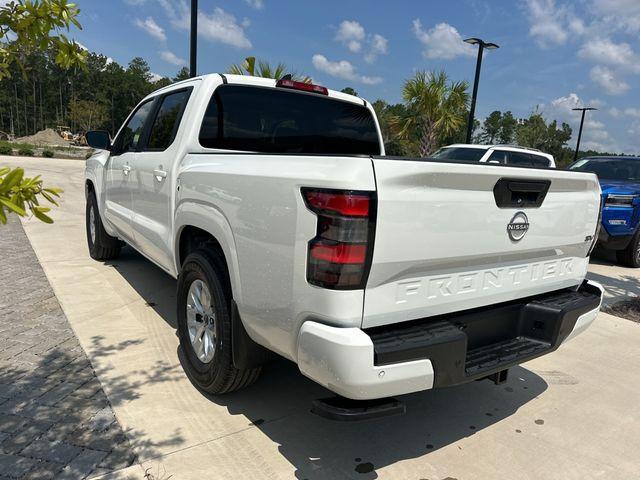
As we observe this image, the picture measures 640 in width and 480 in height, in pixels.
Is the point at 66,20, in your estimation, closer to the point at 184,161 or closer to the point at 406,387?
the point at 184,161

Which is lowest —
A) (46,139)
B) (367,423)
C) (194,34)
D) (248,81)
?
(367,423)

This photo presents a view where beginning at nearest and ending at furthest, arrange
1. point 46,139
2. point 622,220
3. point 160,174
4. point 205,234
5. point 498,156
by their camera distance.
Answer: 1. point 205,234
2. point 160,174
3. point 622,220
4. point 498,156
5. point 46,139

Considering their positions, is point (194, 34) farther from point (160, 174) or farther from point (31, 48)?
point (31, 48)

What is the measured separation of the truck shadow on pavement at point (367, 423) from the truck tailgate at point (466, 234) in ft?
2.87

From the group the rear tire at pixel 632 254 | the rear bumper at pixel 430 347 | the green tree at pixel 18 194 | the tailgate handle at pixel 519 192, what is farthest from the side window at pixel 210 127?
the rear tire at pixel 632 254

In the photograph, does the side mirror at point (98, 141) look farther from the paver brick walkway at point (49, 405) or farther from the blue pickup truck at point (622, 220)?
the blue pickup truck at point (622, 220)

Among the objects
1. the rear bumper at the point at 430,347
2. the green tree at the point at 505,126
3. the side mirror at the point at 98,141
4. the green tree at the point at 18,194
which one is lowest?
the rear bumper at the point at 430,347

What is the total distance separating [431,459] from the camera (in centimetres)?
255

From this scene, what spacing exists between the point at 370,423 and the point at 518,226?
1.42 metres

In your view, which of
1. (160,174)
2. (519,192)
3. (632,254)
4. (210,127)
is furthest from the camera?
(632,254)

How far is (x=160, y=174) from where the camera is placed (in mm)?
3576

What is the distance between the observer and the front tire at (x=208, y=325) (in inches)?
106

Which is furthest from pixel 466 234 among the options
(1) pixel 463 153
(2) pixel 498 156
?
(2) pixel 498 156

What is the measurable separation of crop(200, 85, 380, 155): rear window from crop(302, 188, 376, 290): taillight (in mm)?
1717
